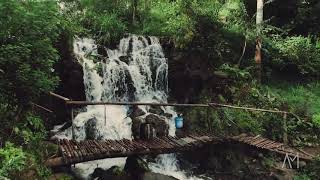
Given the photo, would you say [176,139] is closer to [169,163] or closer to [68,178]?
[169,163]

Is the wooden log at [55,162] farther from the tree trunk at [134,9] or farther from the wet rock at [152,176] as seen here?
the tree trunk at [134,9]

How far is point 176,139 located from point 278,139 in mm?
4235

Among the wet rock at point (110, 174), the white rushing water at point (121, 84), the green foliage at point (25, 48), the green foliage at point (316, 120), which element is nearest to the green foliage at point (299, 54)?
the green foliage at point (316, 120)

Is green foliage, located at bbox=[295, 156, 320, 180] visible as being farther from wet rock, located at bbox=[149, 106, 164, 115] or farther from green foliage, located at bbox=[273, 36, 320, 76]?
green foliage, located at bbox=[273, 36, 320, 76]

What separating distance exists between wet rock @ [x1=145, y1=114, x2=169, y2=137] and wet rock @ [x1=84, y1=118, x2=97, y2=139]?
2.14 meters

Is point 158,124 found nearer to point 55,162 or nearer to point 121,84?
point 121,84

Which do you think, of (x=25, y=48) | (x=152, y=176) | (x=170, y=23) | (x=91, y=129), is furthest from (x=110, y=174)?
(x=170, y=23)

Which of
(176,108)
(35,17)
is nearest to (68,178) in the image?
(35,17)

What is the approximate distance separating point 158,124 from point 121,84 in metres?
2.94

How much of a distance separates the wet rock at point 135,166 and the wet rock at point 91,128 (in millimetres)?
2395

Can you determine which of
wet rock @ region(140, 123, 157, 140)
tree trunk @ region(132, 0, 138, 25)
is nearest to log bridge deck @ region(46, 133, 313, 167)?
wet rock @ region(140, 123, 157, 140)

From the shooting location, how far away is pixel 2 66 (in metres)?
6.50

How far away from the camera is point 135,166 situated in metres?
8.73

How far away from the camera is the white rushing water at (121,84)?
11094 millimetres
